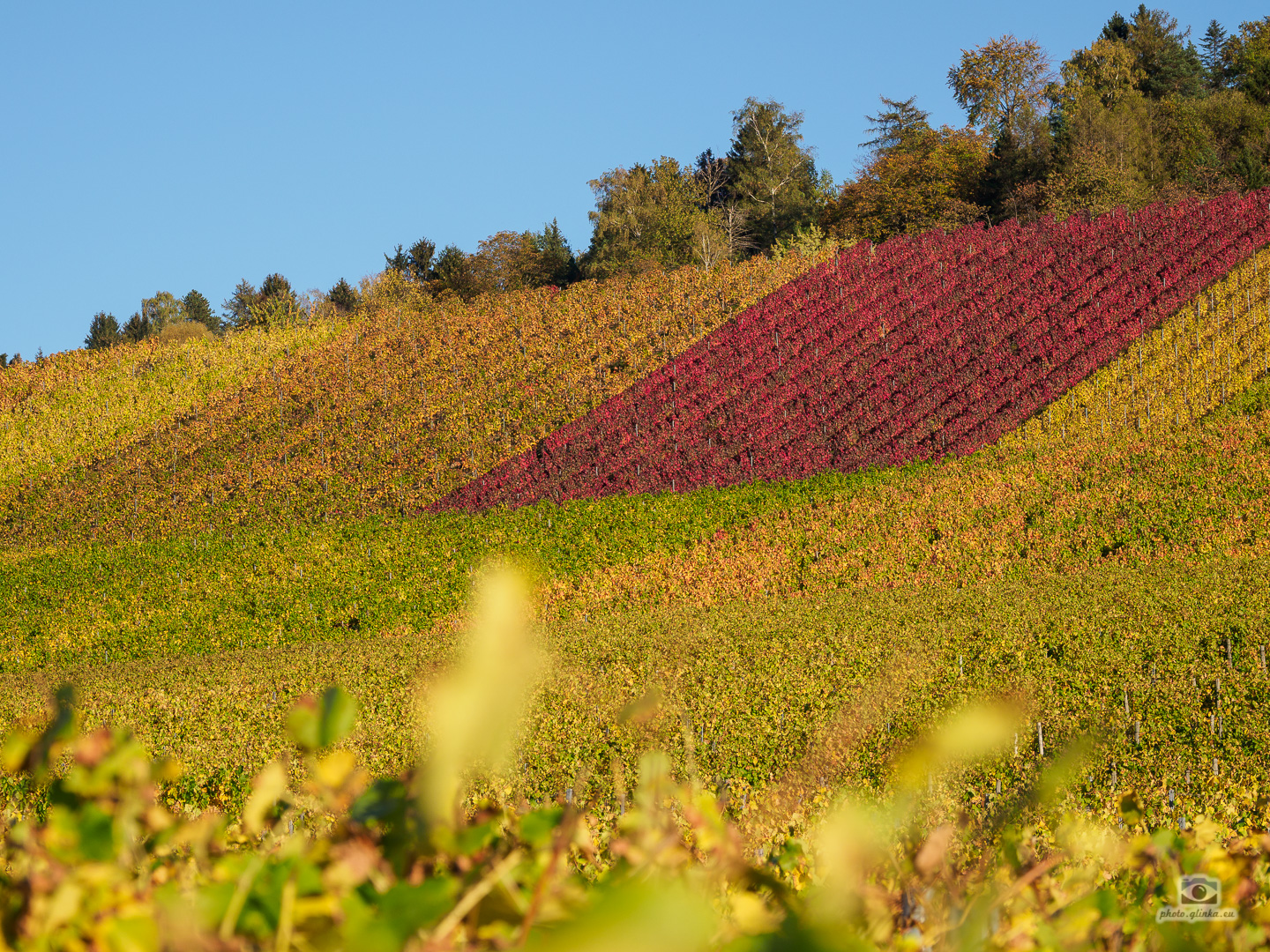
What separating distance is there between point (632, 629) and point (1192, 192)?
30.5 m

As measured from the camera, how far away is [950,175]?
3891 centimetres

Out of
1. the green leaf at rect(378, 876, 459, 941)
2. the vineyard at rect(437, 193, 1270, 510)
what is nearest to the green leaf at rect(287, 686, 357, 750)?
the green leaf at rect(378, 876, 459, 941)

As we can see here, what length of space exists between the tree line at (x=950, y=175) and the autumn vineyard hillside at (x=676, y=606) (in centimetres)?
673

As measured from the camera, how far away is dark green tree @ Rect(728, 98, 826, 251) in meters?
45.6

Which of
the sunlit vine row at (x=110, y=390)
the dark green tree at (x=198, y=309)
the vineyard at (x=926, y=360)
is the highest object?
the dark green tree at (x=198, y=309)

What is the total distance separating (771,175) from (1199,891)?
48464mm

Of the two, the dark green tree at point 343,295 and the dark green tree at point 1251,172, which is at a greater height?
the dark green tree at point 343,295

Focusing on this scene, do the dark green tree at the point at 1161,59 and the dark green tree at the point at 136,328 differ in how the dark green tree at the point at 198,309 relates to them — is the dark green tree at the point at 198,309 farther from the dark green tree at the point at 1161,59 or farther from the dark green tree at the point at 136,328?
the dark green tree at the point at 1161,59

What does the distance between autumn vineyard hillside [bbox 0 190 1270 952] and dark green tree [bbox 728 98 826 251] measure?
Result: 656 inches

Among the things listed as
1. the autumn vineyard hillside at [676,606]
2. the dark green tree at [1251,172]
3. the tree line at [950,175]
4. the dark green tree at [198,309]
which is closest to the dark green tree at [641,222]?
the tree line at [950,175]

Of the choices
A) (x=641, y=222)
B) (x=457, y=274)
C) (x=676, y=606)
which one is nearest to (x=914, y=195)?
(x=641, y=222)

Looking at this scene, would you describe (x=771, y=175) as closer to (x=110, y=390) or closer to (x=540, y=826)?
(x=110, y=390)

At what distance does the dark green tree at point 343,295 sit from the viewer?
43.2m

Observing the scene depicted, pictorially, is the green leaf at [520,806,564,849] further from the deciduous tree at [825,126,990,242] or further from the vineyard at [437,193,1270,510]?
the deciduous tree at [825,126,990,242]
